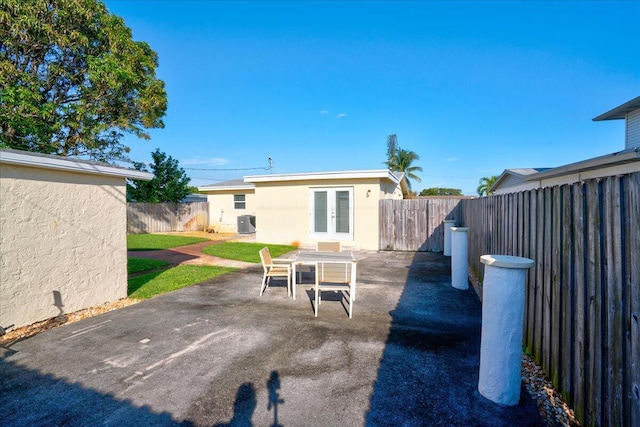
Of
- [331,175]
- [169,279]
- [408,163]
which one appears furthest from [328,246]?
[408,163]

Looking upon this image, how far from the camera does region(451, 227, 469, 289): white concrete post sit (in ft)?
21.2

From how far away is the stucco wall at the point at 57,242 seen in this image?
4.35 metres

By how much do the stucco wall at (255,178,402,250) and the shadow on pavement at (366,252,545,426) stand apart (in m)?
7.28

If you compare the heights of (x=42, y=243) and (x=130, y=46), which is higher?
(x=130, y=46)

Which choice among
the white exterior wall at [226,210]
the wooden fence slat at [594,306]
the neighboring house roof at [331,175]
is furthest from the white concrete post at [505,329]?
the white exterior wall at [226,210]

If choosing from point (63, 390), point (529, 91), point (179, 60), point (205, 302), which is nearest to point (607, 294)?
point (63, 390)

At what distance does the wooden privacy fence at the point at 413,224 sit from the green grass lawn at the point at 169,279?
6971 mm

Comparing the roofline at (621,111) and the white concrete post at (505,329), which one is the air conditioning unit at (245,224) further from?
the roofline at (621,111)

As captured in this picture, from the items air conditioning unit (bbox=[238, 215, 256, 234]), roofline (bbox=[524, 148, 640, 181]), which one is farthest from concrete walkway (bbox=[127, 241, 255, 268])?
roofline (bbox=[524, 148, 640, 181])

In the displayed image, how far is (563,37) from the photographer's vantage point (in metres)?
10.9

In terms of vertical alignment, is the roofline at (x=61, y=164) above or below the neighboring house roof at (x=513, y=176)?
below

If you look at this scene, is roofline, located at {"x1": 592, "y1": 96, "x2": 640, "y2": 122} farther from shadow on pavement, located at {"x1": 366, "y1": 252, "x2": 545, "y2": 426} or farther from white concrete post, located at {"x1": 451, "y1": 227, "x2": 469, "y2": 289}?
shadow on pavement, located at {"x1": 366, "y1": 252, "x2": 545, "y2": 426}

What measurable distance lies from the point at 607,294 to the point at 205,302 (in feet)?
18.9

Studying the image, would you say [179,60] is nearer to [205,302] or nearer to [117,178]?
[117,178]
